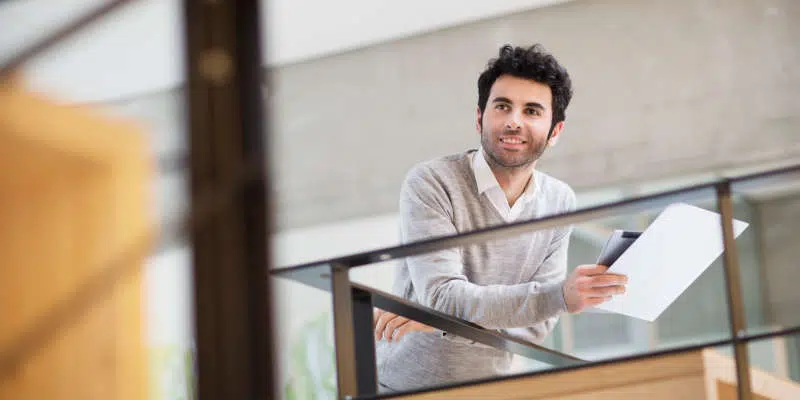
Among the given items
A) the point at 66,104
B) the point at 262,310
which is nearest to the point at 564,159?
the point at 66,104

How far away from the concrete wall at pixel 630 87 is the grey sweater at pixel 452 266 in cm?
264

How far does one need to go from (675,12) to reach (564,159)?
0.75 meters

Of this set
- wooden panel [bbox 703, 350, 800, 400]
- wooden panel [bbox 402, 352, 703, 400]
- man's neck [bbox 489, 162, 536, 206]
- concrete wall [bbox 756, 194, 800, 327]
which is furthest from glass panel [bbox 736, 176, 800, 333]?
wooden panel [bbox 402, 352, 703, 400]

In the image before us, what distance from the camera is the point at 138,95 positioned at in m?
1.22

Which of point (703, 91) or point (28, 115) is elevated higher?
point (703, 91)

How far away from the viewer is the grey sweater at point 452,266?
1.87 meters

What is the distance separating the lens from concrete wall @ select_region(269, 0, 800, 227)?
15.6 feet

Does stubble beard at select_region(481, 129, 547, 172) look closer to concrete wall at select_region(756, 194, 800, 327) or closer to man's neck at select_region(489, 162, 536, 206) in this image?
man's neck at select_region(489, 162, 536, 206)

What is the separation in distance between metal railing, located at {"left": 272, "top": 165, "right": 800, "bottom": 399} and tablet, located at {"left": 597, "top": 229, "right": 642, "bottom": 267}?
0.56 feet

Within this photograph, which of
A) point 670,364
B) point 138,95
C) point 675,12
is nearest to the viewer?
point 138,95

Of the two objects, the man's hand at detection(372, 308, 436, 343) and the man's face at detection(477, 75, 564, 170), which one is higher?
the man's face at detection(477, 75, 564, 170)

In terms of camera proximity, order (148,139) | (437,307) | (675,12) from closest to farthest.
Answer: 1. (148,139)
2. (437,307)
3. (675,12)

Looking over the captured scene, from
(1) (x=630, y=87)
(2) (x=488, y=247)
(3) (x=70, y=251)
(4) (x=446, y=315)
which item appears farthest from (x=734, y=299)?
(1) (x=630, y=87)

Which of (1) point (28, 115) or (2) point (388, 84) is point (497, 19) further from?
(1) point (28, 115)
